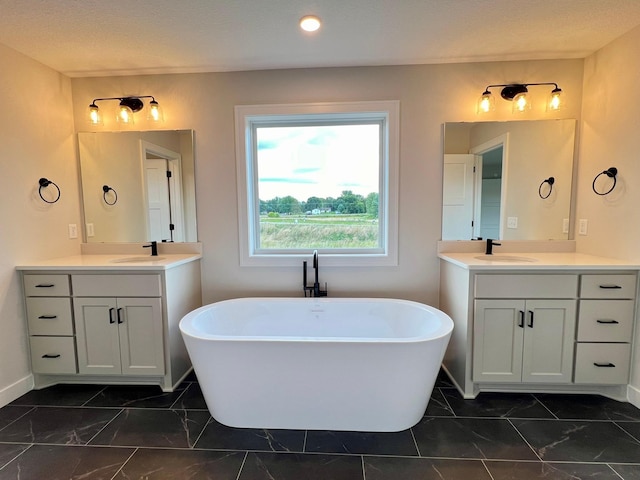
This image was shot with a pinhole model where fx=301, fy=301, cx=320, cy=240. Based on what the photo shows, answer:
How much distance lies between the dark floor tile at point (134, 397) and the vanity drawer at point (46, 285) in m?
0.76

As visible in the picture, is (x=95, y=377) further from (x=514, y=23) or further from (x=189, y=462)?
(x=514, y=23)

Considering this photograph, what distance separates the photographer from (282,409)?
1719mm

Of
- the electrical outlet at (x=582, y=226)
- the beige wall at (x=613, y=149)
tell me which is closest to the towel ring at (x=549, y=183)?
the beige wall at (x=613, y=149)

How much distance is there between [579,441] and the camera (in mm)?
1645

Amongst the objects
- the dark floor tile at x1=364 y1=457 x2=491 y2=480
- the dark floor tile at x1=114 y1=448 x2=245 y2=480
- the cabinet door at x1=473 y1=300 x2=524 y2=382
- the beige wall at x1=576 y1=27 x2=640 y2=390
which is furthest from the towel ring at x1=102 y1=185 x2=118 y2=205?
the beige wall at x1=576 y1=27 x2=640 y2=390

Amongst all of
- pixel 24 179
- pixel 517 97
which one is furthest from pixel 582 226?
pixel 24 179

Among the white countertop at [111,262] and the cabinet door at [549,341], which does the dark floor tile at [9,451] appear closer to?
the white countertop at [111,262]

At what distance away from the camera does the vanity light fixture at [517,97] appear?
2275 millimetres

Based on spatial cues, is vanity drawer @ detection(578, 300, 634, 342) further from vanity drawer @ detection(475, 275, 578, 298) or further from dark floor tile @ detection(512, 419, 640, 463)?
dark floor tile @ detection(512, 419, 640, 463)

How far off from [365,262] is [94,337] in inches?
81.3

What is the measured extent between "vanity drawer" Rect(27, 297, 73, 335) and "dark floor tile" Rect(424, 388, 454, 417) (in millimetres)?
2501

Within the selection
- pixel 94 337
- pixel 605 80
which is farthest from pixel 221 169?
pixel 605 80

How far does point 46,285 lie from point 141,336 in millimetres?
741

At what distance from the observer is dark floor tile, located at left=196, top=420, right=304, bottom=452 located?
5.30ft
